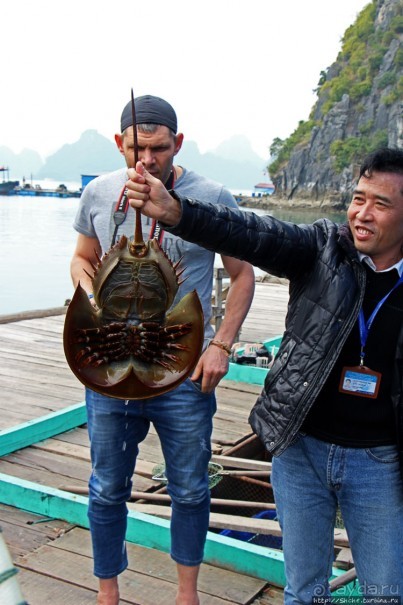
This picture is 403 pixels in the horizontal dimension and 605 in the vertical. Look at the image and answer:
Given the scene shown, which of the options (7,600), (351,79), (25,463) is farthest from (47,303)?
(351,79)

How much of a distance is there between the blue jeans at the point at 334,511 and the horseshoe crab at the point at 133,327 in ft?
1.73

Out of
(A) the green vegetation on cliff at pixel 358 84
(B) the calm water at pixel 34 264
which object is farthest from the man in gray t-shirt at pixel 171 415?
Result: (A) the green vegetation on cliff at pixel 358 84

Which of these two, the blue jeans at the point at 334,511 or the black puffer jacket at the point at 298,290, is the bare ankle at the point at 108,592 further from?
the black puffer jacket at the point at 298,290

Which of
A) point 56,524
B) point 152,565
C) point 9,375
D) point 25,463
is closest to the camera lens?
point 152,565

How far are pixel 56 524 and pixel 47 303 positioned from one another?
1733 cm

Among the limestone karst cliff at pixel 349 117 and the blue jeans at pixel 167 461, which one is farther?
the limestone karst cliff at pixel 349 117

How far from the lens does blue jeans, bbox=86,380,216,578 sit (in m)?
2.51

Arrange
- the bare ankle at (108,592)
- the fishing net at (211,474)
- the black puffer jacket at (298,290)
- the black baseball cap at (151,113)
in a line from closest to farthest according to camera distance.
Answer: the black puffer jacket at (298,290) < the black baseball cap at (151,113) < the bare ankle at (108,592) < the fishing net at (211,474)

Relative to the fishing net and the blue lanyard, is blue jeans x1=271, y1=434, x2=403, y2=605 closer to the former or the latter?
the blue lanyard

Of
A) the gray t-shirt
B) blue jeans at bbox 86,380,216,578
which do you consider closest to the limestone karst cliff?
the gray t-shirt

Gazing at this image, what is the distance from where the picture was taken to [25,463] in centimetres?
436

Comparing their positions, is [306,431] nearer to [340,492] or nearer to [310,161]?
[340,492]

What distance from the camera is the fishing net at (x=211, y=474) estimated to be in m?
4.16

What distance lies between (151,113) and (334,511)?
5.16ft
